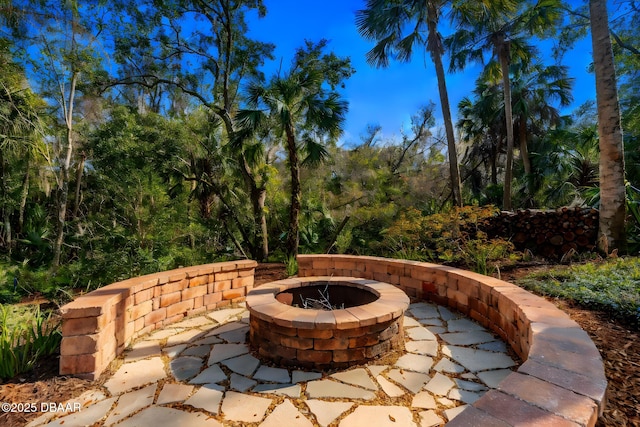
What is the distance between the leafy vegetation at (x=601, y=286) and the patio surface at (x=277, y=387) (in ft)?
2.96

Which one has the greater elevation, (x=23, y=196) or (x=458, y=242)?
(x=23, y=196)

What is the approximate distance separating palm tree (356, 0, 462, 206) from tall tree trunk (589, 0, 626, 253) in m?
3.03

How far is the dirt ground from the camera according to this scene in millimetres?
1350

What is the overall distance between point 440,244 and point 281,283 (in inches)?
123

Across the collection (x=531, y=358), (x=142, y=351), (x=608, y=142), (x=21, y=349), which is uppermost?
(x=608, y=142)

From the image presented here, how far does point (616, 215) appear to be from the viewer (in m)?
4.66

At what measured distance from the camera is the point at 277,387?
212 cm

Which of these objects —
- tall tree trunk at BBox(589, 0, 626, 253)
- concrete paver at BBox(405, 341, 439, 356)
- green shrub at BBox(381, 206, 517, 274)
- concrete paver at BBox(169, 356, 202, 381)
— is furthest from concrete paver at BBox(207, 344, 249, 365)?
tall tree trunk at BBox(589, 0, 626, 253)

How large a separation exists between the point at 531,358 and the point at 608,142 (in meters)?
5.16

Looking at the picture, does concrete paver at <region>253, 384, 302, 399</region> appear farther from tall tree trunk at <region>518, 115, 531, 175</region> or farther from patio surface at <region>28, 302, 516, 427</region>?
tall tree trunk at <region>518, 115, 531, 175</region>

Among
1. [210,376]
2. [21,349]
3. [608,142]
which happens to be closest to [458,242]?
[608,142]

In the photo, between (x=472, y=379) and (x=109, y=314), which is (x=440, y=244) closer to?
(x=472, y=379)

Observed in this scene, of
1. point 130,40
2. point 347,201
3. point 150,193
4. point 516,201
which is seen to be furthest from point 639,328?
point 516,201

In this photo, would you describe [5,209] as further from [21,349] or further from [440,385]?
[440,385]
